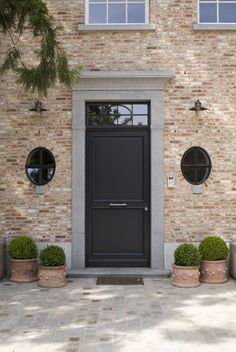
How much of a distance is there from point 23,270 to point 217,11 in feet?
→ 19.2

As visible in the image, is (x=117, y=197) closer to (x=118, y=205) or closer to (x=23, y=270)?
(x=118, y=205)

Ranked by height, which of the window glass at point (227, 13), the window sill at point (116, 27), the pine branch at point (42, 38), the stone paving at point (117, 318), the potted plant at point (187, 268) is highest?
the window glass at point (227, 13)

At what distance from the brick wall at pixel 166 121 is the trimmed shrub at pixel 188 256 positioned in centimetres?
89

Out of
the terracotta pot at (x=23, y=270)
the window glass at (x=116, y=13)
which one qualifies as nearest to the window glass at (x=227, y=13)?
the window glass at (x=116, y=13)

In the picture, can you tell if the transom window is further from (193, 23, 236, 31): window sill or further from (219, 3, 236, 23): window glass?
(219, 3, 236, 23): window glass

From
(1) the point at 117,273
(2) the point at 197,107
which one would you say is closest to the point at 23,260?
(1) the point at 117,273

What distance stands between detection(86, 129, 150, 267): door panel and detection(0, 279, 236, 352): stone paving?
959 mm

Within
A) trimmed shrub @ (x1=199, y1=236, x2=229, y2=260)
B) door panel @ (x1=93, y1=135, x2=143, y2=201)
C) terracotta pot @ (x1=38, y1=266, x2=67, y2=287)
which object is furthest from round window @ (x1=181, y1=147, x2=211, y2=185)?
terracotta pot @ (x1=38, y1=266, x2=67, y2=287)

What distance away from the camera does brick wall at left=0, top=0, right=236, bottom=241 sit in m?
8.43

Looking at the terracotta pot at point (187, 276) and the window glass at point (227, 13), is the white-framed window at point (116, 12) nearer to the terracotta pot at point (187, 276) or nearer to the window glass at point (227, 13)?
the window glass at point (227, 13)

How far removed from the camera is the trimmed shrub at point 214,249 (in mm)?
7723

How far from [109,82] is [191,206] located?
106 inches

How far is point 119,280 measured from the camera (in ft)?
25.9

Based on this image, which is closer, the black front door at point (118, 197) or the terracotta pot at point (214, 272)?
A: the terracotta pot at point (214, 272)
